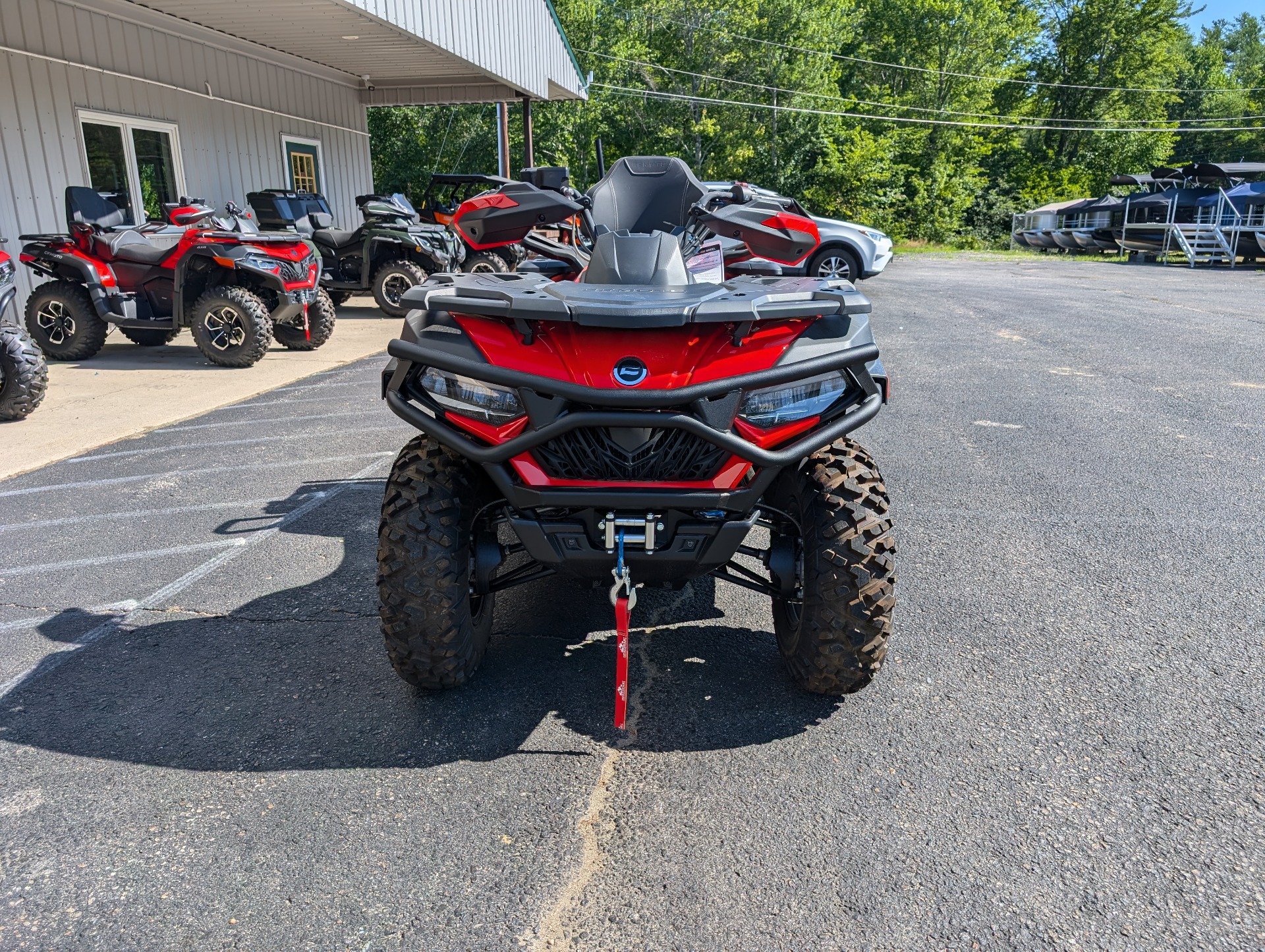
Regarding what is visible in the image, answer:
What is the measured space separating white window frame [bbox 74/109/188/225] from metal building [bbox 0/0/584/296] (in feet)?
0.06

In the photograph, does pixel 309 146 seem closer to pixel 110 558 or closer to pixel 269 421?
pixel 269 421

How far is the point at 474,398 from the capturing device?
2465 mm

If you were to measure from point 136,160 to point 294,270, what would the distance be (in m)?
5.26

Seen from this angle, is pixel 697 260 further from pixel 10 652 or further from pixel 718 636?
pixel 10 652

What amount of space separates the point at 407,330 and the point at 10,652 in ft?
6.40

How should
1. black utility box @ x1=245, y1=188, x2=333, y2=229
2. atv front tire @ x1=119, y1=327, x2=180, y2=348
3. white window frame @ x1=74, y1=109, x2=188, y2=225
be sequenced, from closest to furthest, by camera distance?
atv front tire @ x1=119, y1=327, x2=180, y2=348 < white window frame @ x1=74, y1=109, x2=188, y2=225 < black utility box @ x1=245, y1=188, x2=333, y2=229

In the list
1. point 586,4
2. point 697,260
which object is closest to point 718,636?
point 697,260

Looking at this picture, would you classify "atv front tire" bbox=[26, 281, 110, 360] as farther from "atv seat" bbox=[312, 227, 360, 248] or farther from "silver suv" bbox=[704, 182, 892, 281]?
"silver suv" bbox=[704, 182, 892, 281]

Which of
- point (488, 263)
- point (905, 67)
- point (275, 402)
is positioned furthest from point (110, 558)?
point (905, 67)

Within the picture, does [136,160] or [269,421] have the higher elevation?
[136,160]

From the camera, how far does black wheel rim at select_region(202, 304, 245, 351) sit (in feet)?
27.7

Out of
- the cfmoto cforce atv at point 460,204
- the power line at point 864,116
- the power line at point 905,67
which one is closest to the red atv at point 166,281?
the cfmoto cforce atv at point 460,204

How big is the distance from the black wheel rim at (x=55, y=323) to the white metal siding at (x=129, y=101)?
1.72m

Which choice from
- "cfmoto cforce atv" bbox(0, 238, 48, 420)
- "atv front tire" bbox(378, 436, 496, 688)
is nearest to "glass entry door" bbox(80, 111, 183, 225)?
"cfmoto cforce atv" bbox(0, 238, 48, 420)
